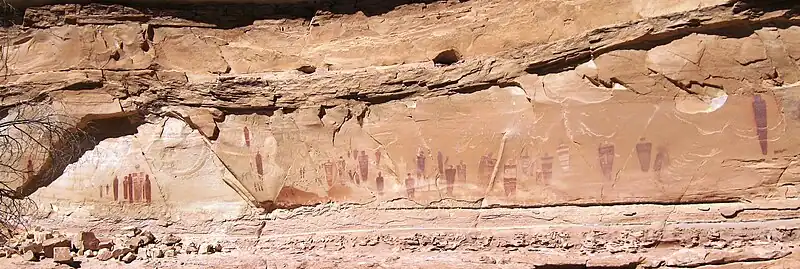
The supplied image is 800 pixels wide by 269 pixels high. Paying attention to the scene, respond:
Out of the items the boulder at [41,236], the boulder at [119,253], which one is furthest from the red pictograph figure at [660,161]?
the boulder at [41,236]

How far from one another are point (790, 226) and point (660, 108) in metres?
1.57

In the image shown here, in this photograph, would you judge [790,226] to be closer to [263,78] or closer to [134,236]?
[263,78]

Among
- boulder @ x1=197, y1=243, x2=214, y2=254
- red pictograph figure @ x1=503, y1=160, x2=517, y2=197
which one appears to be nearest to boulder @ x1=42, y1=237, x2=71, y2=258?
boulder @ x1=197, y1=243, x2=214, y2=254

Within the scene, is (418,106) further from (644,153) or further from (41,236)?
(41,236)

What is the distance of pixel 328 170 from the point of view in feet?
29.2

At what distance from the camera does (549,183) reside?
311 inches

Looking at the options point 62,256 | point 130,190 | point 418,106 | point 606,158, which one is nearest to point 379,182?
point 418,106

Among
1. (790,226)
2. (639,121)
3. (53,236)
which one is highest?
(639,121)

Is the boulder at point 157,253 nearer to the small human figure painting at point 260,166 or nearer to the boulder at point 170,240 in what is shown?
the boulder at point 170,240

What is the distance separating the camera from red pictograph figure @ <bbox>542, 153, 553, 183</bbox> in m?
7.89

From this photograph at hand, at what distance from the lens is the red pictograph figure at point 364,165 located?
8.72 metres

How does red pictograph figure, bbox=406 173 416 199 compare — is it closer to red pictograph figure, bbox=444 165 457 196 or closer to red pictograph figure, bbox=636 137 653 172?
→ red pictograph figure, bbox=444 165 457 196

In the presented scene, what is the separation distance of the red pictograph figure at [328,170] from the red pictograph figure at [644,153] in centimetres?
339

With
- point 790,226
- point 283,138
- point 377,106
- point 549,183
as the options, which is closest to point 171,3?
point 283,138
